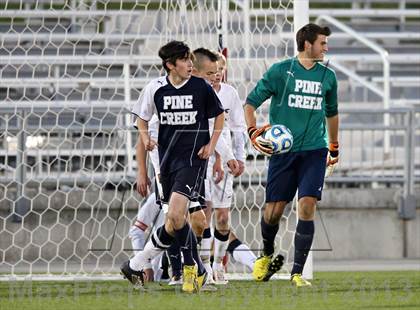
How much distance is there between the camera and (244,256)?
1051 centimetres

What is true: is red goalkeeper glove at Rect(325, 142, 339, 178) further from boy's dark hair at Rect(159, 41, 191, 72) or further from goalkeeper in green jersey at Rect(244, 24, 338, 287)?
boy's dark hair at Rect(159, 41, 191, 72)

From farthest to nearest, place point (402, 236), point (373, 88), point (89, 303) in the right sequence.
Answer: point (373, 88) < point (402, 236) < point (89, 303)

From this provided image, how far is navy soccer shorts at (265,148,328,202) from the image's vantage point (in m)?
9.11

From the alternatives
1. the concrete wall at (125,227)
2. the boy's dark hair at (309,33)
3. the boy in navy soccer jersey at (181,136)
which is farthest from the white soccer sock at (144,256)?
the concrete wall at (125,227)

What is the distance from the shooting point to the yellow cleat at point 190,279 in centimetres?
845

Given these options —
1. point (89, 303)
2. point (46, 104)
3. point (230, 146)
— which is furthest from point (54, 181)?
point (89, 303)

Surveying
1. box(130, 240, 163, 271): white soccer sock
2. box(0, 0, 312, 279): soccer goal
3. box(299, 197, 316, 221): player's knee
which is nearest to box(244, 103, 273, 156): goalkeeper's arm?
box(299, 197, 316, 221): player's knee

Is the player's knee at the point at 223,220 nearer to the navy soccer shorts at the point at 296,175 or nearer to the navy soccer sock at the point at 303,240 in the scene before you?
the navy soccer shorts at the point at 296,175

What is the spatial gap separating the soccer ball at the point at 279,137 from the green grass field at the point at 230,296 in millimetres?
1028

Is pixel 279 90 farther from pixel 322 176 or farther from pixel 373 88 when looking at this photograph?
pixel 373 88

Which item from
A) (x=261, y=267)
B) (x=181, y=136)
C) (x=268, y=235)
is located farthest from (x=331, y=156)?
(x=181, y=136)

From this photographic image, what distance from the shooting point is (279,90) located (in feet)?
30.3

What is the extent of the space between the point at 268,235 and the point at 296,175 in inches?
22.7

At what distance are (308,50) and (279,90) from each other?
0.37 m
